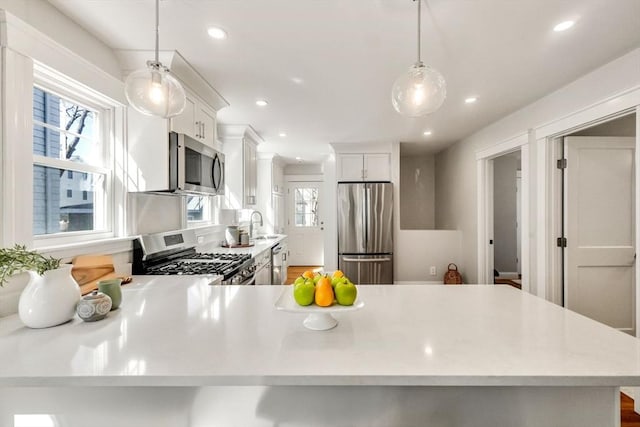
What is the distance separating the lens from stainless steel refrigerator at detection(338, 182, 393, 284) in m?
4.50

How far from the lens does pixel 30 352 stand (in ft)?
2.89

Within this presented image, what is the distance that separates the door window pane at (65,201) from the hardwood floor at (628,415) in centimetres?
346

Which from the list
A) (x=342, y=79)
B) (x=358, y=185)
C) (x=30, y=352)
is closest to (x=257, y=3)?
(x=342, y=79)

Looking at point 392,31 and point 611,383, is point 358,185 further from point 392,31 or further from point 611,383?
point 611,383

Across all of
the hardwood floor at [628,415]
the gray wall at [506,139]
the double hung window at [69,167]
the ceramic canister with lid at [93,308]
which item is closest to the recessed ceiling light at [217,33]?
the double hung window at [69,167]

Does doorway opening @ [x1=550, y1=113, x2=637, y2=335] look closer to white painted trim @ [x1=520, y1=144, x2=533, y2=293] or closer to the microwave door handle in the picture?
white painted trim @ [x1=520, y1=144, x2=533, y2=293]

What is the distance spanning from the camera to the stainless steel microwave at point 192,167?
6.86 ft

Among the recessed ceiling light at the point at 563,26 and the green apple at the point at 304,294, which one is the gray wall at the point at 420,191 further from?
the green apple at the point at 304,294

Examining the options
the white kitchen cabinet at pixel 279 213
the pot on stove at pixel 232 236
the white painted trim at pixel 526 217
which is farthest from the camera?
the white kitchen cabinet at pixel 279 213

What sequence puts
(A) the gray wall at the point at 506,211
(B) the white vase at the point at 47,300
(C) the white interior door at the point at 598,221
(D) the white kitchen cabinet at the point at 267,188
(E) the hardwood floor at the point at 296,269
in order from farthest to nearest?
(E) the hardwood floor at the point at 296,269 → (D) the white kitchen cabinet at the point at 267,188 → (A) the gray wall at the point at 506,211 → (C) the white interior door at the point at 598,221 → (B) the white vase at the point at 47,300

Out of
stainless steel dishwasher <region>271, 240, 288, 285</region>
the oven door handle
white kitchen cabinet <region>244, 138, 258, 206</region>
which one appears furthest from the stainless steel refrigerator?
the oven door handle

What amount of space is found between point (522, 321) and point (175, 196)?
2.60m

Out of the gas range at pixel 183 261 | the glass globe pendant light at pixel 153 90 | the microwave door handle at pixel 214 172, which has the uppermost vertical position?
the glass globe pendant light at pixel 153 90

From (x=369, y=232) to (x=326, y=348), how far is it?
12.1ft
